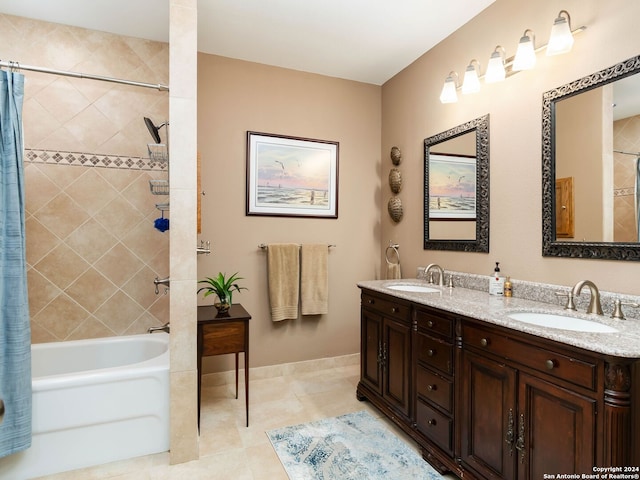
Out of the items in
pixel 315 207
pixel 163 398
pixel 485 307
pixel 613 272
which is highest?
pixel 315 207

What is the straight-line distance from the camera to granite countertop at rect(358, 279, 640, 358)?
1.12 m

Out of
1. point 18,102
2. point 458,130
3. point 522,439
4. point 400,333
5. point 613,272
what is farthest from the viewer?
point 458,130

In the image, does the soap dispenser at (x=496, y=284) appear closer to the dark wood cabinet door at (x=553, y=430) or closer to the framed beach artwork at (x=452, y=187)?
the framed beach artwork at (x=452, y=187)

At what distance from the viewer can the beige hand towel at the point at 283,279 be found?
296 cm

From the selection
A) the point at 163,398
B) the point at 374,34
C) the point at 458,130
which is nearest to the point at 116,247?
the point at 163,398

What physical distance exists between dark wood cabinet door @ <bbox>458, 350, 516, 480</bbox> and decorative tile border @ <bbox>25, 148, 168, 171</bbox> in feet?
8.25

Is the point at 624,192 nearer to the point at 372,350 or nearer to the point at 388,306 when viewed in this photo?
the point at 388,306

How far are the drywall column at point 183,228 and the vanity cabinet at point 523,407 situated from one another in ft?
4.75

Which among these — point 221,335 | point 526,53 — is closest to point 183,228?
point 221,335

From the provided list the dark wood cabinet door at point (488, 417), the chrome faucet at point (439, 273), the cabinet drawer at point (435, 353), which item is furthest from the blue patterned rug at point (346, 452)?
the chrome faucet at point (439, 273)

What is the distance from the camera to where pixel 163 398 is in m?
1.97

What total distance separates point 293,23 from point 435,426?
2728 mm

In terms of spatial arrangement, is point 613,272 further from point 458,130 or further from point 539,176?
point 458,130

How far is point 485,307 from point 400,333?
61cm
